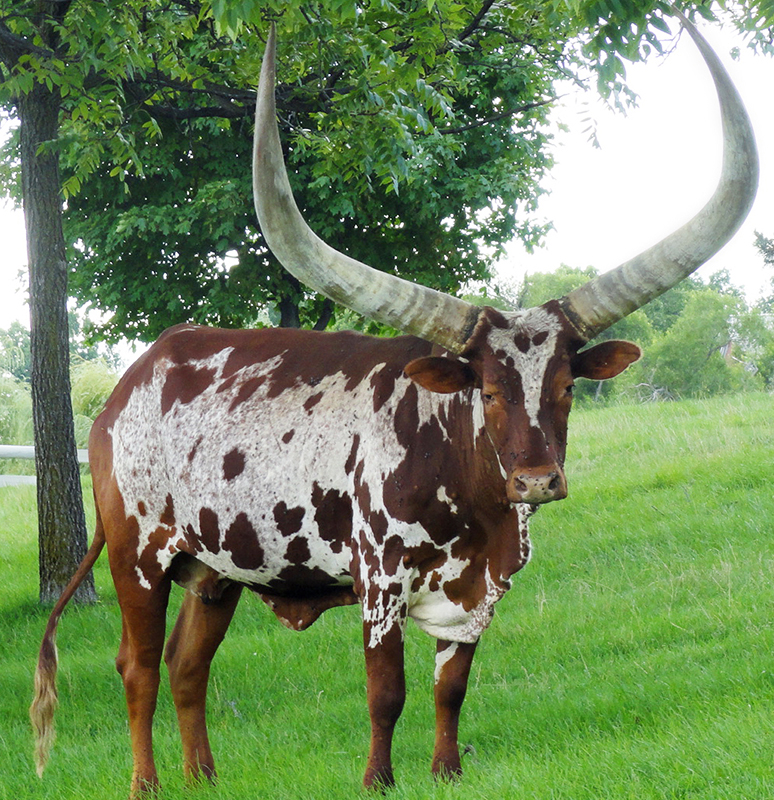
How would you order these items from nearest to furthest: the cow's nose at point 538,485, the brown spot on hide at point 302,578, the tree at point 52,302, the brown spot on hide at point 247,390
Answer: the cow's nose at point 538,485 < the brown spot on hide at point 302,578 < the brown spot on hide at point 247,390 < the tree at point 52,302

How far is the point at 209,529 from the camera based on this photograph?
478cm

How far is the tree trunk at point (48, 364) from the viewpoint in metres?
8.56

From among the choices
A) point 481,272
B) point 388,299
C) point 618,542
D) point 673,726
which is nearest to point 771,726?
point 673,726

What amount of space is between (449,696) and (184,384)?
202cm

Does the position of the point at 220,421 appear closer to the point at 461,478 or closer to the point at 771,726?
the point at 461,478

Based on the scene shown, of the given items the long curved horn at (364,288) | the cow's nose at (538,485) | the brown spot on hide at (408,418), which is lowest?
the cow's nose at (538,485)

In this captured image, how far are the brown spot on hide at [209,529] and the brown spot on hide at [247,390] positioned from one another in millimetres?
518

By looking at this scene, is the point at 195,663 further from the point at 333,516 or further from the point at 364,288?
the point at 364,288

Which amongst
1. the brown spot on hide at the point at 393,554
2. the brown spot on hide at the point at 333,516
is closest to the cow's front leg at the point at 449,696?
the brown spot on hide at the point at 393,554

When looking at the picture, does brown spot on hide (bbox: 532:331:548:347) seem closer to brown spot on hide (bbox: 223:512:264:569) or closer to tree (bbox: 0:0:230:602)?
brown spot on hide (bbox: 223:512:264:569)

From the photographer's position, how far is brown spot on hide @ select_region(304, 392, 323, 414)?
15.3 feet

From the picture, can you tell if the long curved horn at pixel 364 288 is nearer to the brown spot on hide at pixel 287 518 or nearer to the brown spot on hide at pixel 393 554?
the brown spot on hide at pixel 393 554

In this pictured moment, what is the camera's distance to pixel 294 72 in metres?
9.36

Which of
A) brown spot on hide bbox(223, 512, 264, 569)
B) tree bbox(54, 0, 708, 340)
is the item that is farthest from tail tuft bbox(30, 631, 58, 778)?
tree bbox(54, 0, 708, 340)
